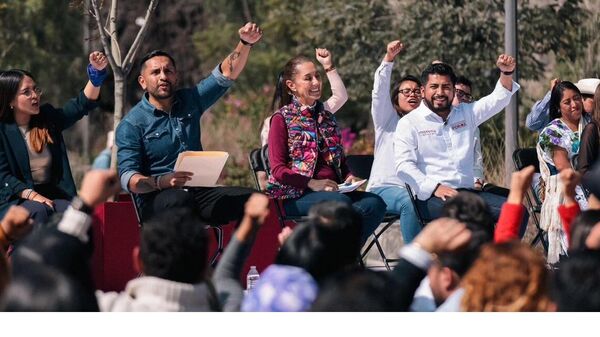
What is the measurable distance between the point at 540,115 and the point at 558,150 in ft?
2.40

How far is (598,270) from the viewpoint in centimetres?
455

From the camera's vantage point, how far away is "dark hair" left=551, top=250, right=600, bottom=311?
4.54 metres

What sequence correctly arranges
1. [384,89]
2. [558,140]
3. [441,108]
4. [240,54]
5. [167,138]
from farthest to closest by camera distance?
[384,89] → [558,140] → [441,108] → [240,54] → [167,138]

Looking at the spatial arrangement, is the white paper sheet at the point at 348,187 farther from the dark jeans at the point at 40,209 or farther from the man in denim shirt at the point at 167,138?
the dark jeans at the point at 40,209

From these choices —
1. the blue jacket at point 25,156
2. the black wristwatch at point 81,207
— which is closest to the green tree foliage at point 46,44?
the blue jacket at point 25,156

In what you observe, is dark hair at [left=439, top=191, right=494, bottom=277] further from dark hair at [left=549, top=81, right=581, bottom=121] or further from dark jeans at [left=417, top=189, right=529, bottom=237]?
dark hair at [left=549, top=81, right=581, bottom=121]

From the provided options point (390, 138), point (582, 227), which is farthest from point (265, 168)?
point (582, 227)

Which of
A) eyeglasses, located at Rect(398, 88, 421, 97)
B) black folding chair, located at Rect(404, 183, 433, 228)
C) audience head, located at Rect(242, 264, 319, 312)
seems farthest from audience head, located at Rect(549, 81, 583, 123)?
audience head, located at Rect(242, 264, 319, 312)

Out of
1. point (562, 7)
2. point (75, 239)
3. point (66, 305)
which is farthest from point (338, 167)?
point (562, 7)

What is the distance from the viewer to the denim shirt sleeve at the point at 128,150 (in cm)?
791

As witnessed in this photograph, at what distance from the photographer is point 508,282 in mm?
4445

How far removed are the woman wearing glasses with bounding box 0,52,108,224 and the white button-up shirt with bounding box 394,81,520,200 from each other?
6.46 feet

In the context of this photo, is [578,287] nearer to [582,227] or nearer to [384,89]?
[582,227]

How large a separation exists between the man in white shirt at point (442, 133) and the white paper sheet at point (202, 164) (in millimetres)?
1290
